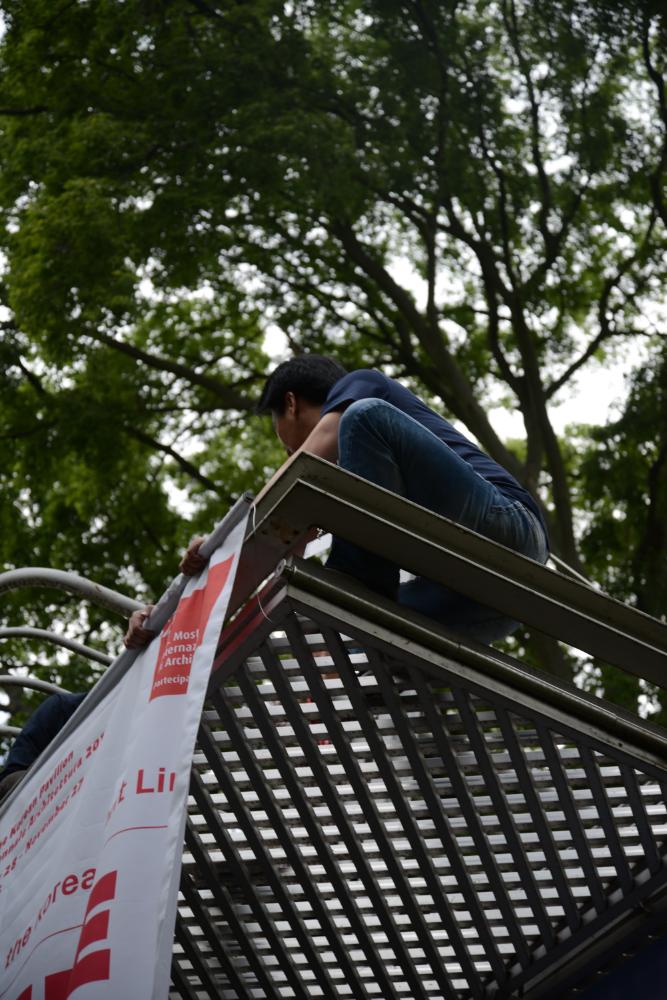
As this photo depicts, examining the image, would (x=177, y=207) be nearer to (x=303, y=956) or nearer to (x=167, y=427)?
(x=167, y=427)

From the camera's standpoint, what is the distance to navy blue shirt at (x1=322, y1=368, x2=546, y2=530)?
2994 mm

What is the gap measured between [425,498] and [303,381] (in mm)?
701

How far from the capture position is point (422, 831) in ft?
9.84

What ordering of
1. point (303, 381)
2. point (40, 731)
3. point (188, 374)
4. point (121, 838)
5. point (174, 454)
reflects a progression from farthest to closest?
point (174, 454) < point (188, 374) < point (40, 731) < point (303, 381) < point (121, 838)

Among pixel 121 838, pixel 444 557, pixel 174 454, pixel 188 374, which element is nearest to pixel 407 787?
pixel 444 557

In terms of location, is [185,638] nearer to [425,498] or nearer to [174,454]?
[425,498]

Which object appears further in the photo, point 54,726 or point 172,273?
point 172,273

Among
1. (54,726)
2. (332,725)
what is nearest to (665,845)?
(332,725)

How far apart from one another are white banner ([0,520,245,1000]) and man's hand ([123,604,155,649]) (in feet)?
0.21

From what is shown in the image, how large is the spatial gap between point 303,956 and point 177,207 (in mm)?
9662

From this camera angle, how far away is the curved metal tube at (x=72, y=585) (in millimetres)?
3754

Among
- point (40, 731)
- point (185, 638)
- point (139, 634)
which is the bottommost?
point (185, 638)

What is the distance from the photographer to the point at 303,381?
Result: 11.3 feet

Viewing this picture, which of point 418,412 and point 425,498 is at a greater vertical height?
point 418,412
